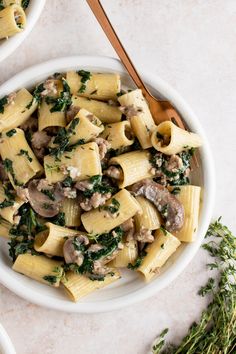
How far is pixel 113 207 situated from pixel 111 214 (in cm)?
3

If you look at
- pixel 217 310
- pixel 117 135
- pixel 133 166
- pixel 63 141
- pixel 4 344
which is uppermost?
pixel 63 141

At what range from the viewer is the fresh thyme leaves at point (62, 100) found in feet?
8.90

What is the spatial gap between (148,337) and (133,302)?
0.35 meters

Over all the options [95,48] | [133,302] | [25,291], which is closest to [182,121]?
[95,48]

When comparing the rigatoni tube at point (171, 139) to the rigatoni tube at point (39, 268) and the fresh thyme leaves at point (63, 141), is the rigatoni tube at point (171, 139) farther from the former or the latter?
the rigatoni tube at point (39, 268)

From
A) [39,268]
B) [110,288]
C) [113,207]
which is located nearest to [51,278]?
[39,268]

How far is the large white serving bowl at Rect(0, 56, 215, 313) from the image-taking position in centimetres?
275

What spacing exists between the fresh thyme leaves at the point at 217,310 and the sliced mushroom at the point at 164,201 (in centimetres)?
29

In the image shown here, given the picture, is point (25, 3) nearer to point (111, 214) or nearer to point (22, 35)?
point (22, 35)

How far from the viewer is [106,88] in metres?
2.76

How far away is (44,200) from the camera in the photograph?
2738 millimetres

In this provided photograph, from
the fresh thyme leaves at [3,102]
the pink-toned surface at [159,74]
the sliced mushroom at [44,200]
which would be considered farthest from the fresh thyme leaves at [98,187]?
the pink-toned surface at [159,74]

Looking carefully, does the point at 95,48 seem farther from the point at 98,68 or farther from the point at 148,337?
the point at 148,337

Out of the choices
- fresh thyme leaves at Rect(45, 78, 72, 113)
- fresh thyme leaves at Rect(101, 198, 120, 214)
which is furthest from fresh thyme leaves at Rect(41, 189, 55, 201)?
fresh thyme leaves at Rect(45, 78, 72, 113)
